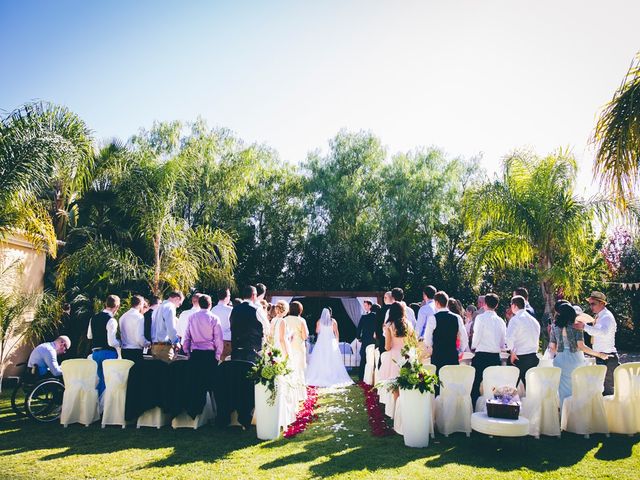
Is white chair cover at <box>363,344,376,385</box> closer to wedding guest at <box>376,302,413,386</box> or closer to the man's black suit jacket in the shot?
wedding guest at <box>376,302,413,386</box>

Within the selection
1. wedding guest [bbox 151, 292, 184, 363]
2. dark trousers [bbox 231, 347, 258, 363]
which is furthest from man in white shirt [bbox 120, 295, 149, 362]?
dark trousers [bbox 231, 347, 258, 363]

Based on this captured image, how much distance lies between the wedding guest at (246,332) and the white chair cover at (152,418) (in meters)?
1.28

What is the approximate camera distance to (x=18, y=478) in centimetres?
523

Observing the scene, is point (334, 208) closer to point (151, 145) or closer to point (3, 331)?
point (151, 145)

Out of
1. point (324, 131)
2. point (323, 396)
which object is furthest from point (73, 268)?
point (324, 131)

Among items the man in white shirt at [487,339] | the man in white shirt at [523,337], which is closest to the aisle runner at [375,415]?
the man in white shirt at [487,339]

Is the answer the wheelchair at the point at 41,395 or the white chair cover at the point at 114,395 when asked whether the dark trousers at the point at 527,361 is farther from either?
the wheelchair at the point at 41,395

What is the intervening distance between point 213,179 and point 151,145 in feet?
10.1

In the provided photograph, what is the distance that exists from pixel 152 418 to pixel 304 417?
7.39 feet

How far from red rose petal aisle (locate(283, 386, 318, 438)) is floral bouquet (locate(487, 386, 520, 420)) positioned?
262 centimetres

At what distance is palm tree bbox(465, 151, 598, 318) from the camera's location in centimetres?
1254

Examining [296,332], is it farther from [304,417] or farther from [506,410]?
[506,410]

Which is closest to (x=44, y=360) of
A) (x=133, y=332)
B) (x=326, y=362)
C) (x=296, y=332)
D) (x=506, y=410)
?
(x=133, y=332)

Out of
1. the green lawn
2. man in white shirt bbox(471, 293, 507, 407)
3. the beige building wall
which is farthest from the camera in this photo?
the beige building wall
